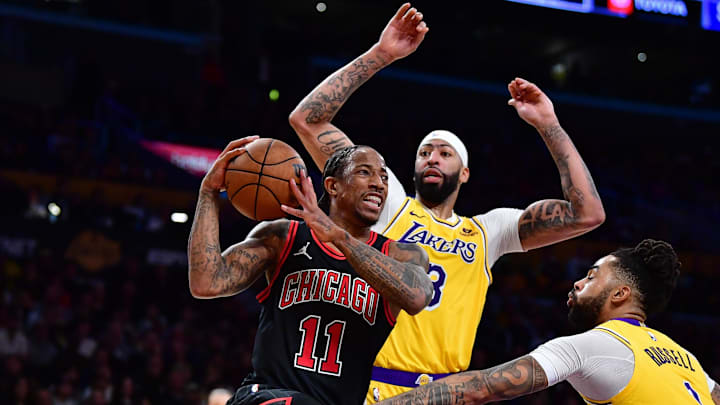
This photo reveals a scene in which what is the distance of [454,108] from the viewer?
79.7ft

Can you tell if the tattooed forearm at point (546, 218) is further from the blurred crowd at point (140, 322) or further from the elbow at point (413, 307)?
the blurred crowd at point (140, 322)

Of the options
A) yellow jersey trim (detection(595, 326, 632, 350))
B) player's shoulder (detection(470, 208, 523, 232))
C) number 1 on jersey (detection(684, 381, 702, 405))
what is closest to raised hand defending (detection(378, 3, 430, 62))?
player's shoulder (detection(470, 208, 523, 232))

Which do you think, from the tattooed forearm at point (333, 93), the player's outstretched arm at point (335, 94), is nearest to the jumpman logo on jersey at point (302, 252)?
the player's outstretched arm at point (335, 94)

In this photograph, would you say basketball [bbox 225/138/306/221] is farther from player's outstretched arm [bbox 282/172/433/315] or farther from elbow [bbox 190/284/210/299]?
elbow [bbox 190/284/210/299]

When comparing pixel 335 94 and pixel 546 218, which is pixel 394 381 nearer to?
pixel 546 218

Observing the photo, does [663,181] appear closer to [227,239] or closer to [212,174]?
[227,239]

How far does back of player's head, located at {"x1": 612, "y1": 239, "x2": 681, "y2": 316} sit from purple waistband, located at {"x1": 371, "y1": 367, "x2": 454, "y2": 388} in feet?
3.78

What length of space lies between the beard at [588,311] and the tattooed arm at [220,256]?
4.76 feet

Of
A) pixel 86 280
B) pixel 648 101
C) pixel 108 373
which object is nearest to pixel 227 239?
pixel 86 280

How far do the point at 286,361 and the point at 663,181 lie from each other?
61.8 ft

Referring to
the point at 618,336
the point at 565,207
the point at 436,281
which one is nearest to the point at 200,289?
the point at 436,281

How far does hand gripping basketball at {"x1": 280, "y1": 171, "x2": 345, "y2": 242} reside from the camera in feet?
10.3

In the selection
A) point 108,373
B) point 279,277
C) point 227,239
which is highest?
point 279,277

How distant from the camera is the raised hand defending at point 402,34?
4.73 meters
